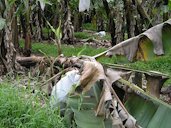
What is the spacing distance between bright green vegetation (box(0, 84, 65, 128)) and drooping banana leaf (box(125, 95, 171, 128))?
52 centimetres

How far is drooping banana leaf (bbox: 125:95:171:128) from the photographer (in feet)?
8.61

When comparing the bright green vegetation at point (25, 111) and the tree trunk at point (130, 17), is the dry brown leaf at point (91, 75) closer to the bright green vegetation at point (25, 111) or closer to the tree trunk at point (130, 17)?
the bright green vegetation at point (25, 111)

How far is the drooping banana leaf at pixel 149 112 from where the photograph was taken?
2.62 metres

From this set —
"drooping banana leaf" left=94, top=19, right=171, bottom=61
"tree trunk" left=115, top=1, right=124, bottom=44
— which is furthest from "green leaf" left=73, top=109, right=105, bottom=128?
"tree trunk" left=115, top=1, right=124, bottom=44

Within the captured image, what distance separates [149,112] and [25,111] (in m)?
0.89

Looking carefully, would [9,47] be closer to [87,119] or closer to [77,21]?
[87,119]

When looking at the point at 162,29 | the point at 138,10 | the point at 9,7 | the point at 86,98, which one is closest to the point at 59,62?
the point at 86,98

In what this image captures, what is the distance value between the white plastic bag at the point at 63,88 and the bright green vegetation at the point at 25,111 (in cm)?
8

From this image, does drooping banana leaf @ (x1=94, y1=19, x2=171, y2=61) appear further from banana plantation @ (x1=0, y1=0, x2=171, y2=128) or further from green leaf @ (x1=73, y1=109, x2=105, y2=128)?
green leaf @ (x1=73, y1=109, x2=105, y2=128)

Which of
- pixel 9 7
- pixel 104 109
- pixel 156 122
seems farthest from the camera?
pixel 9 7

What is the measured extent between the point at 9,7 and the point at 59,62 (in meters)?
2.14

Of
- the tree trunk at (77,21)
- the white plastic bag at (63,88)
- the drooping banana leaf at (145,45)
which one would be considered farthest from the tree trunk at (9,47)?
the tree trunk at (77,21)

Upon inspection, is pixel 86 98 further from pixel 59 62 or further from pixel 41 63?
pixel 41 63

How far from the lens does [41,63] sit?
136 inches
